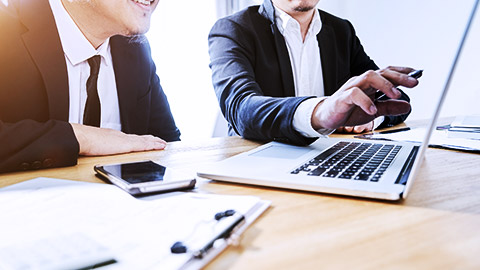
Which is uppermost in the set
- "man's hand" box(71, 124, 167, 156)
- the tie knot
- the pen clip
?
the pen clip

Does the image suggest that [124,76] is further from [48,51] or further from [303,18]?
[303,18]

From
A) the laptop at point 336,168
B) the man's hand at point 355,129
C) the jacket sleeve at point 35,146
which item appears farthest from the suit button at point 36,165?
the man's hand at point 355,129

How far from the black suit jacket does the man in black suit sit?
10.3 inches

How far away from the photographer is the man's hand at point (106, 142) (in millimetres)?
810

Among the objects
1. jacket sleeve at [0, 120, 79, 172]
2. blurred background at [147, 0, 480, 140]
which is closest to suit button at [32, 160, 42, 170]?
jacket sleeve at [0, 120, 79, 172]

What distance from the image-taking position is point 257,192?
1.77 ft

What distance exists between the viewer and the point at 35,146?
71 cm

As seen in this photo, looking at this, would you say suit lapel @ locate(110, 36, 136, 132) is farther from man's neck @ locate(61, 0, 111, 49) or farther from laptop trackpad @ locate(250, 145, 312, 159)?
laptop trackpad @ locate(250, 145, 312, 159)

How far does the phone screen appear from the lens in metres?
0.56

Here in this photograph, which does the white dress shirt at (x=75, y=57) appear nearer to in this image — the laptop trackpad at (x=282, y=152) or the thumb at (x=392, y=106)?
the laptop trackpad at (x=282, y=152)

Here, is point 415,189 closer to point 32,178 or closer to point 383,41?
point 32,178

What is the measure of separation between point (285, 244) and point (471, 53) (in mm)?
2168

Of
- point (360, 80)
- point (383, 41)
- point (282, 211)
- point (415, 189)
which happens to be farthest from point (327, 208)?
point (383, 41)

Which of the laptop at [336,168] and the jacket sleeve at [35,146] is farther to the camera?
the jacket sleeve at [35,146]
